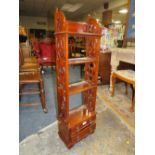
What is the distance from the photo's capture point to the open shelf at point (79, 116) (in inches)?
52.5

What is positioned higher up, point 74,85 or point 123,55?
point 123,55

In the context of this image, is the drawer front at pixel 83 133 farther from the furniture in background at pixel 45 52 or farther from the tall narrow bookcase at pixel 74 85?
the furniture in background at pixel 45 52

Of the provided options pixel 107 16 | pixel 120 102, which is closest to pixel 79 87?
pixel 120 102

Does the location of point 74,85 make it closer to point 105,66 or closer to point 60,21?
point 60,21

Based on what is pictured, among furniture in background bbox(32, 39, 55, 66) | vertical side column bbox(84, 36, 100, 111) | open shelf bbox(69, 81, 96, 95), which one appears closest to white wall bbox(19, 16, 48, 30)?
furniture in background bbox(32, 39, 55, 66)

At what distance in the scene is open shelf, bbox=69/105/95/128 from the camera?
4.38 feet

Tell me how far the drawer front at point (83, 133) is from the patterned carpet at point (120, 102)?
0.46 metres

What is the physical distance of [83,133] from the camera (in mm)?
1417

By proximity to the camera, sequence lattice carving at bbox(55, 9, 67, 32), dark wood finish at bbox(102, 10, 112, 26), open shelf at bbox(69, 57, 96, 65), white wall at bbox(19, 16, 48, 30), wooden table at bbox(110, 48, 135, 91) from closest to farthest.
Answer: lattice carving at bbox(55, 9, 67, 32)
open shelf at bbox(69, 57, 96, 65)
wooden table at bbox(110, 48, 135, 91)
dark wood finish at bbox(102, 10, 112, 26)
white wall at bbox(19, 16, 48, 30)

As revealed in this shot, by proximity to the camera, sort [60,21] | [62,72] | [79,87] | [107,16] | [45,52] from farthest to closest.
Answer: [107,16]
[45,52]
[79,87]
[62,72]
[60,21]

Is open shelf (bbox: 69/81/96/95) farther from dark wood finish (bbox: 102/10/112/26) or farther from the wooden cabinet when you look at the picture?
dark wood finish (bbox: 102/10/112/26)

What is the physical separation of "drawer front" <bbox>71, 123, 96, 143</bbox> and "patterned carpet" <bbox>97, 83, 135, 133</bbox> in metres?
0.46

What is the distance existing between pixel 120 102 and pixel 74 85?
1140mm
